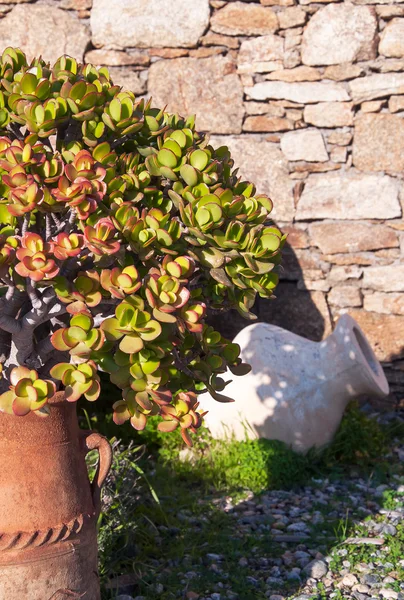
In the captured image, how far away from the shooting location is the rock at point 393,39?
3.81m

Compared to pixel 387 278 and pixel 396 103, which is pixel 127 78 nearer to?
pixel 396 103

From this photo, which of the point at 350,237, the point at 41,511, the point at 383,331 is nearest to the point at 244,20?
the point at 350,237

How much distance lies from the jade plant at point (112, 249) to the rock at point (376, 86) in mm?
2335

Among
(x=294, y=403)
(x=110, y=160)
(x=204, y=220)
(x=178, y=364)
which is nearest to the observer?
(x=204, y=220)

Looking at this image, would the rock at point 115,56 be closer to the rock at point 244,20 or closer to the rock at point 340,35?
the rock at point 244,20

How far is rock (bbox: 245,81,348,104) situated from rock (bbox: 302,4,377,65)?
0.40 ft

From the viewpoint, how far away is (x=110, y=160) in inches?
64.8

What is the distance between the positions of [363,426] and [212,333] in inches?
74.8

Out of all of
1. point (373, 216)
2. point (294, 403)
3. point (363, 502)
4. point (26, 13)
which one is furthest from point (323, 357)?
point (26, 13)

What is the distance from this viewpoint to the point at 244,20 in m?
3.93

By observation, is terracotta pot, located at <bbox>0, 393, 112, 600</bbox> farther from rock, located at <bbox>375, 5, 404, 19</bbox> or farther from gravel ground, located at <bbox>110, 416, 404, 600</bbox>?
rock, located at <bbox>375, 5, 404, 19</bbox>

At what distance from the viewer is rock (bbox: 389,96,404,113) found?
12.7 feet

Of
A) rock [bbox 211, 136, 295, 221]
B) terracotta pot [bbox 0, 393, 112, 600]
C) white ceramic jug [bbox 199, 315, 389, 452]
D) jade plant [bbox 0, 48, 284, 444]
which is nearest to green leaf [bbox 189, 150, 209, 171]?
jade plant [bbox 0, 48, 284, 444]

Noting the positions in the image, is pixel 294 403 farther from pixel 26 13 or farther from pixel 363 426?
pixel 26 13
